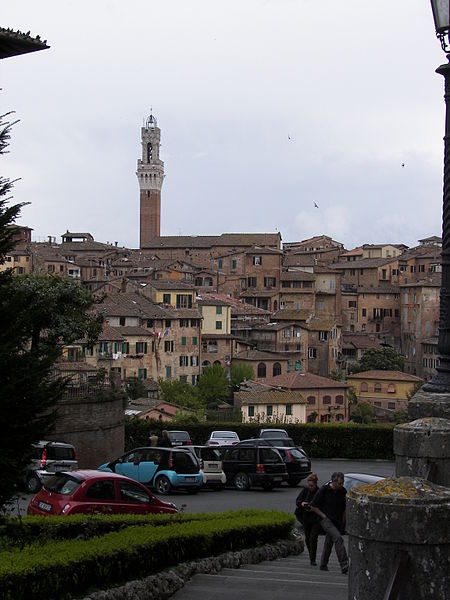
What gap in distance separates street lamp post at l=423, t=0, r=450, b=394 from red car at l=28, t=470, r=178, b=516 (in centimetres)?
802

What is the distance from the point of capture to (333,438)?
37000 millimetres

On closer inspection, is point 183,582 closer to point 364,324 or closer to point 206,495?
point 206,495

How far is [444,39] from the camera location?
8.48 metres

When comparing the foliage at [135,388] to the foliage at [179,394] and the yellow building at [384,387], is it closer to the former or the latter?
the foliage at [179,394]

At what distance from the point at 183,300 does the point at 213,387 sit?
45.2ft

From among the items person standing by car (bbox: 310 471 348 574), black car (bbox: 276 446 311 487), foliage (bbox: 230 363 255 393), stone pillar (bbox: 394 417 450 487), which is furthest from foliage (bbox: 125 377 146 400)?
stone pillar (bbox: 394 417 450 487)

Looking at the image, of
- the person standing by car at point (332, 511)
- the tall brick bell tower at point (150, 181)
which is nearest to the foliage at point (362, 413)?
the person standing by car at point (332, 511)

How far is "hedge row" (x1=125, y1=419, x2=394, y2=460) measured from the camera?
3662 cm

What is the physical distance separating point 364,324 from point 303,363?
2610 cm

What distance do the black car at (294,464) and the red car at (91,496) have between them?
11452mm

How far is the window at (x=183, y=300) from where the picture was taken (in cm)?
9450

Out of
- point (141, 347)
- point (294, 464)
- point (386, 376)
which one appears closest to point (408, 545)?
point (294, 464)

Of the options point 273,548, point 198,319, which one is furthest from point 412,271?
point 273,548

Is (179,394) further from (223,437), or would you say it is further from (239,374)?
(223,437)
